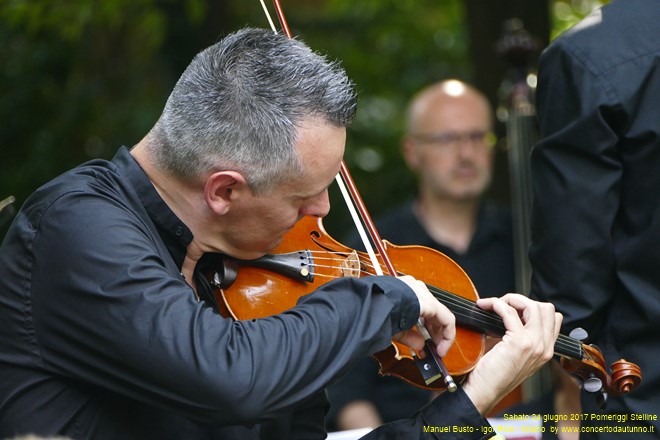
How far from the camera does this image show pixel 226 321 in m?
1.84

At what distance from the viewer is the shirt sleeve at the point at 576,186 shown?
8.20ft

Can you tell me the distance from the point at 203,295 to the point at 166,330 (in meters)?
0.42

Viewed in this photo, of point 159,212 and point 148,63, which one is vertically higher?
point 159,212

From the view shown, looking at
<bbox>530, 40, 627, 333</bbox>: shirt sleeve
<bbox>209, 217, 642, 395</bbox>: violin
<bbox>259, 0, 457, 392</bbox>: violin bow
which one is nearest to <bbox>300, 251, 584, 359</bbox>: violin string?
<bbox>209, 217, 642, 395</bbox>: violin

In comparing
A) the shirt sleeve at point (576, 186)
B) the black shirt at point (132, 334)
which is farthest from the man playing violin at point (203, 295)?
the shirt sleeve at point (576, 186)

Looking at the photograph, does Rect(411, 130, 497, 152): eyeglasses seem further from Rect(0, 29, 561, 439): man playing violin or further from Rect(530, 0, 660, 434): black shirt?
Rect(0, 29, 561, 439): man playing violin

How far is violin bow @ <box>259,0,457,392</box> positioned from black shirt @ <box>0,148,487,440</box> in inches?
4.3

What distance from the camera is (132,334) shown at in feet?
5.88

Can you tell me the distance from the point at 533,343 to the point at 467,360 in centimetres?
19

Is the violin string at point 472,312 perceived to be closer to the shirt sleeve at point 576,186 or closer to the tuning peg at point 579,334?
the tuning peg at point 579,334

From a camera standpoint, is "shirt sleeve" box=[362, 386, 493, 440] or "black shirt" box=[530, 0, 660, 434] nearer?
A: "shirt sleeve" box=[362, 386, 493, 440]

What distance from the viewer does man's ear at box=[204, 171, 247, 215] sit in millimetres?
2035

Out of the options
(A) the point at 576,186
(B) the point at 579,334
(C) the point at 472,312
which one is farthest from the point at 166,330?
(A) the point at 576,186

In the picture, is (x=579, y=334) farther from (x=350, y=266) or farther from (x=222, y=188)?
(x=222, y=188)
